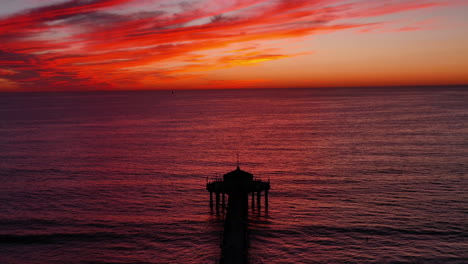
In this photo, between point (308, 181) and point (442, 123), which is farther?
point (442, 123)

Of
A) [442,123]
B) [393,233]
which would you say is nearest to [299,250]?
[393,233]

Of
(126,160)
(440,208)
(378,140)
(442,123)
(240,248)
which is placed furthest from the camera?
(442,123)

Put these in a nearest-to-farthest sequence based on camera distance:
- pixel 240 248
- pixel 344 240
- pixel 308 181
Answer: pixel 240 248 < pixel 344 240 < pixel 308 181

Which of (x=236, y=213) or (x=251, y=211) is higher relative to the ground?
(x=236, y=213)

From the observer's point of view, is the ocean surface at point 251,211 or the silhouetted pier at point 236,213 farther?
the ocean surface at point 251,211

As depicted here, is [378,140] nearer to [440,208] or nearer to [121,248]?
[440,208]

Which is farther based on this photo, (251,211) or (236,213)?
(251,211)

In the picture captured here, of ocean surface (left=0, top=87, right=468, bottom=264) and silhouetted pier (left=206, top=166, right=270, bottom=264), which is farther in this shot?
ocean surface (left=0, top=87, right=468, bottom=264)
